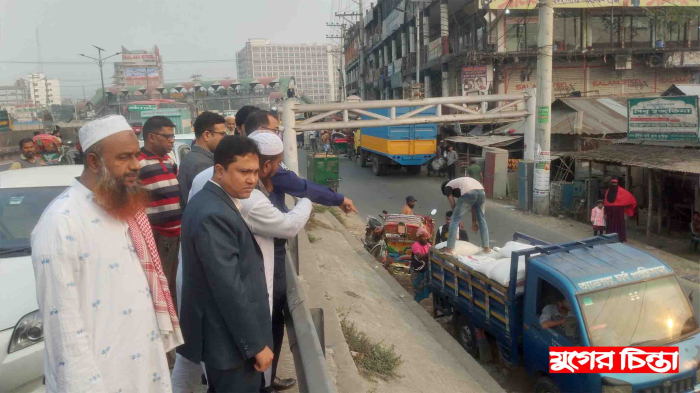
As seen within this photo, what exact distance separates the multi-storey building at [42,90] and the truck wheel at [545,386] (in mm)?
155044

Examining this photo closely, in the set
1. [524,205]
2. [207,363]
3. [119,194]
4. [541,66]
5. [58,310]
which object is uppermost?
[541,66]

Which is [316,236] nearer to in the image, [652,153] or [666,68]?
[652,153]

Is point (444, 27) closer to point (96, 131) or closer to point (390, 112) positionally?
point (390, 112)

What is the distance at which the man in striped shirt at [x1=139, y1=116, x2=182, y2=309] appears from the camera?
3.81 meters

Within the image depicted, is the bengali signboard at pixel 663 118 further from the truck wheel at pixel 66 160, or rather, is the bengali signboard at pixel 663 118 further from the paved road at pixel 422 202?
the truck wheel at pixel 66 160

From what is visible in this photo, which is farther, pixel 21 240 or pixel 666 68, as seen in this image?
pixel 666 68

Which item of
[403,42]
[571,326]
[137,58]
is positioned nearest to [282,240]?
[571,326]

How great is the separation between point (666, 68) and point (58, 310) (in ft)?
112

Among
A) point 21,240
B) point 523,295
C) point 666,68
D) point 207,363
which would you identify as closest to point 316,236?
point 523,295

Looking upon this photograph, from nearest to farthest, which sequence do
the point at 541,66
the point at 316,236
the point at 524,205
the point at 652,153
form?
the point at 316,236, the point at 652,153, the point at 541,66, the point at 524,205

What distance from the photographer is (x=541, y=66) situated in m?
14.6

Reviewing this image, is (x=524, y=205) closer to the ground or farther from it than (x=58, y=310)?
closer to the ground

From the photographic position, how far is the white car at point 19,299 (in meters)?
3.11

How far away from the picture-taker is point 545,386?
5.16 metres
